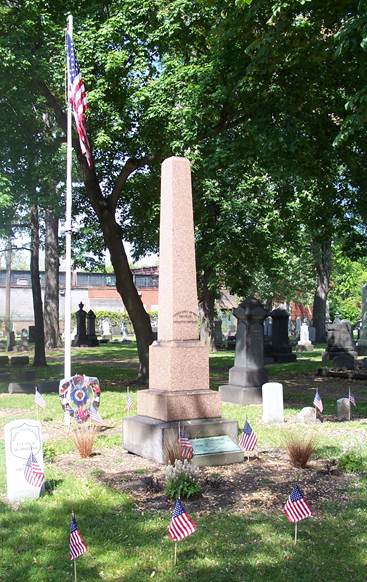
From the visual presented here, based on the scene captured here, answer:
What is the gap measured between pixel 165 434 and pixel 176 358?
113 cm

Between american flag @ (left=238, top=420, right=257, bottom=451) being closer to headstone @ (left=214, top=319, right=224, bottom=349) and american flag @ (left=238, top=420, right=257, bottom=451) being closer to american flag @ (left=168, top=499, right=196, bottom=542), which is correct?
american flag @ (left=168, top=499, right=196, bottom=542)

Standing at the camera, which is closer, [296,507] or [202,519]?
[296,507]

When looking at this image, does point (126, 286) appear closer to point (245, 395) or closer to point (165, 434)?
point (245, 395)

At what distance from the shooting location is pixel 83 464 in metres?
8.23

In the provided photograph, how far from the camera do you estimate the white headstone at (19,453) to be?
254 inches

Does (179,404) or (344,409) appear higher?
(179,404)

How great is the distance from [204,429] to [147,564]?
12.3 feet

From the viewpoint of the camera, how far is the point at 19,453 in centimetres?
649

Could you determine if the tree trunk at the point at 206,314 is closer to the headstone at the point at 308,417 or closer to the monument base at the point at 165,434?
the headstone at the point at 308,417

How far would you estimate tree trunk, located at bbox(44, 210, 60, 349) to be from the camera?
33812 millimetres

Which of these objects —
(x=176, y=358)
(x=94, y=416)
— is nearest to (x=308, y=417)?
(x=176, y=358)

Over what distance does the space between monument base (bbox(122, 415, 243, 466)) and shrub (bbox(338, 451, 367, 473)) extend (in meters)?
Answer: 1.33

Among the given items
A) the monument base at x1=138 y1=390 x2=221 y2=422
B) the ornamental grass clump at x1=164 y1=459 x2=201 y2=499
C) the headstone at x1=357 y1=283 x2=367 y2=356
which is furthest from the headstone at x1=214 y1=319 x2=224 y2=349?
the ornamental grass clump at x1=164 y1=459 x2=201 y2=499

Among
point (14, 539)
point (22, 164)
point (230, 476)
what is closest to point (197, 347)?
point (230, 476)
